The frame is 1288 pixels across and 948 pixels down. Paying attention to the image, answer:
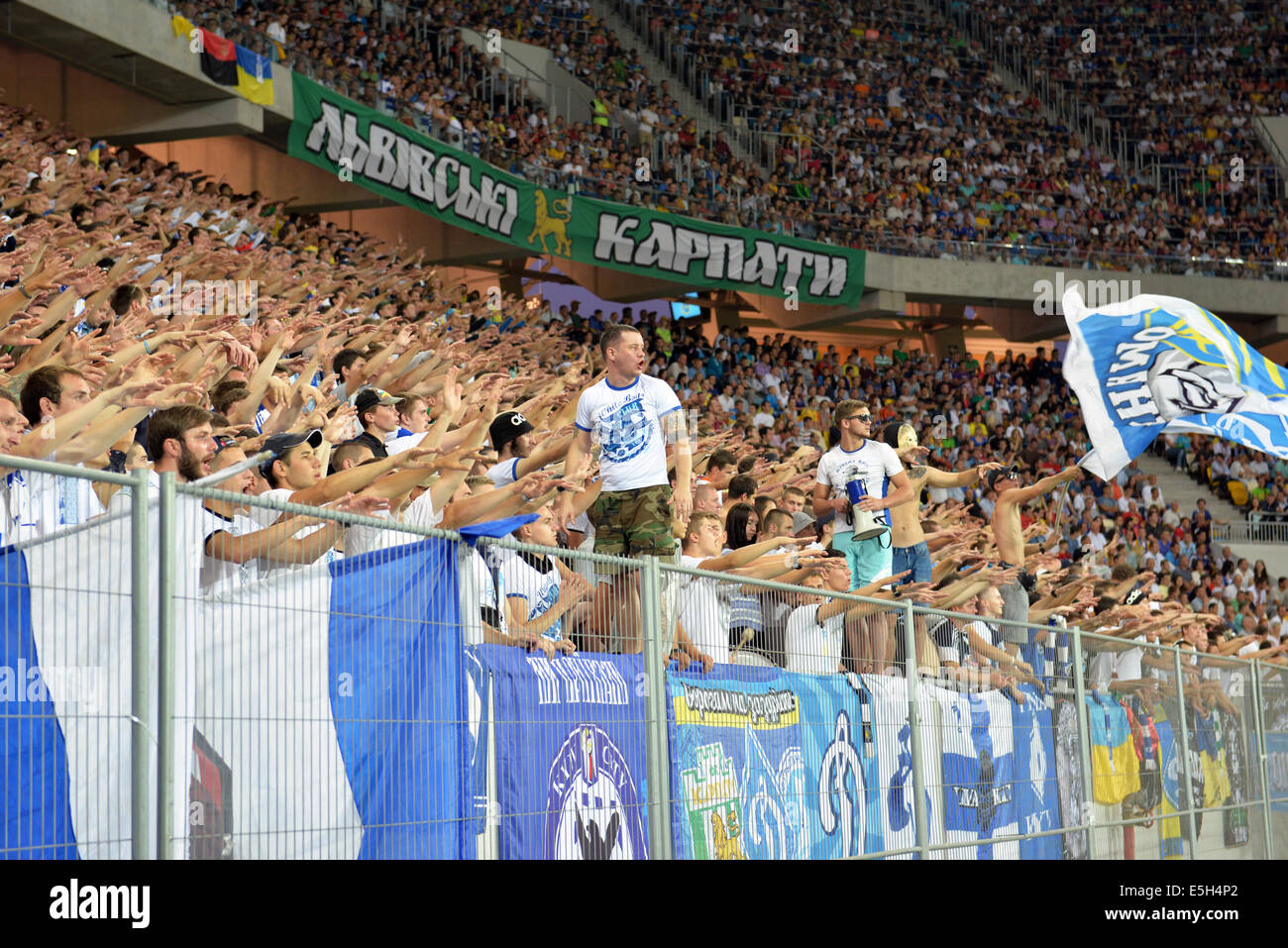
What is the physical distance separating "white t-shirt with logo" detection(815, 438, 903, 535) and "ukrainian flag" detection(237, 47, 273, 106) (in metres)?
12.4

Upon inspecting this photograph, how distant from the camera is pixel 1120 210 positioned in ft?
107

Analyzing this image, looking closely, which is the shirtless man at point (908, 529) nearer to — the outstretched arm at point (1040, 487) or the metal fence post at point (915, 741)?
the outstretched arm at point (1040, 487)

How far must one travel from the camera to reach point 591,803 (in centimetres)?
491

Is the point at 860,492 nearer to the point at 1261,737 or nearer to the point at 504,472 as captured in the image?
the point at 504,472

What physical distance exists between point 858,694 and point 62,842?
11.7ft

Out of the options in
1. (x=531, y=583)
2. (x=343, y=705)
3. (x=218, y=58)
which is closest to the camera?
(x=343, y=705)

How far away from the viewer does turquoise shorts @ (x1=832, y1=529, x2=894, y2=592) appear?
929cm

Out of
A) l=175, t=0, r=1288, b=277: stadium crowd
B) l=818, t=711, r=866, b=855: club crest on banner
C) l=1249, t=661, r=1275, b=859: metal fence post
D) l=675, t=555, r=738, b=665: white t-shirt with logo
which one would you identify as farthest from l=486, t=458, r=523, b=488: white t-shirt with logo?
l=175, t=0, r=1288, b=277: stadium crowd

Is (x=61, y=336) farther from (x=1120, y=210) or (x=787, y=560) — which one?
(x=1120, y=210)

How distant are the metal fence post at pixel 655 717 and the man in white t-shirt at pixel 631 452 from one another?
1801mm

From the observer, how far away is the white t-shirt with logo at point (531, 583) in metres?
5.01

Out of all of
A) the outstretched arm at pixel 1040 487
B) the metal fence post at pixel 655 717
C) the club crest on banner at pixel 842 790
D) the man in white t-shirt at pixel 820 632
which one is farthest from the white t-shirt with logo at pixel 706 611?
the outstretched arm at pixel 1040 487

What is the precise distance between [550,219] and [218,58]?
617 centimetres

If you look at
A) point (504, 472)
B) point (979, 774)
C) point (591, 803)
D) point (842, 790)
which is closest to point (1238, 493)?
point (979, 774)
